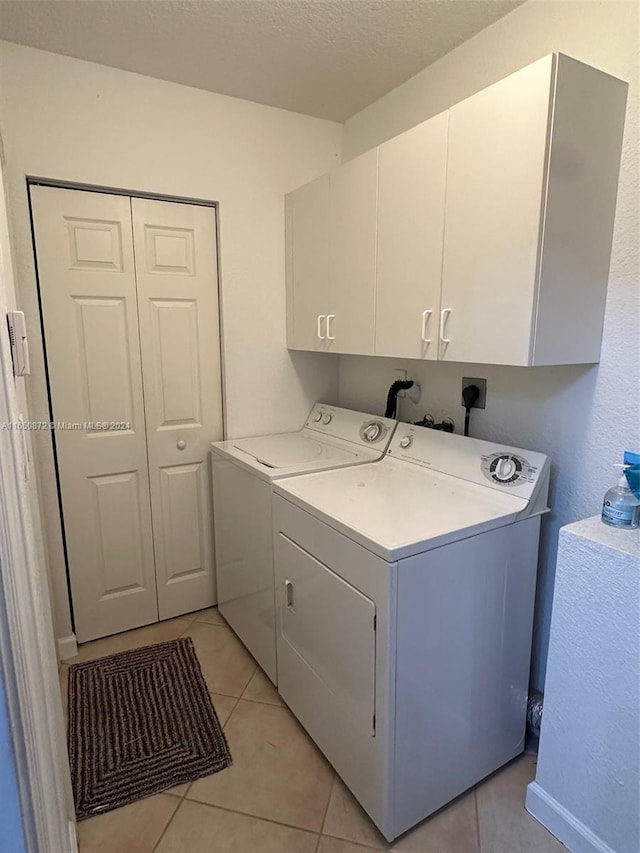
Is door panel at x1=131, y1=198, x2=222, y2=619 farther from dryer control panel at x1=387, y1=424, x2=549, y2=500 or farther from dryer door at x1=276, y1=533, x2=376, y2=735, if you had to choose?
dryer control panel at x1=387, y1=424, x2=549, y2=500

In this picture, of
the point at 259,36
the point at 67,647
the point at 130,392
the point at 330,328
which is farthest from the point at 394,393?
the point at 67,647

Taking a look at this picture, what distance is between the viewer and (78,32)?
5.61 ft

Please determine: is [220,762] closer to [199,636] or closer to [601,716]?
[199,636]

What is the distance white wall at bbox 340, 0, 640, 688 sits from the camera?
1365 millimetres

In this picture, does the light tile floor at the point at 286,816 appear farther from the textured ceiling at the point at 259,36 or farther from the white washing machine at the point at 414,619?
the textured ceiling at the point at 259,36

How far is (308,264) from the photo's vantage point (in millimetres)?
2232

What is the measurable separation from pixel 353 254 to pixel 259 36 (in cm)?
82

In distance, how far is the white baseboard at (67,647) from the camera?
2.14 m

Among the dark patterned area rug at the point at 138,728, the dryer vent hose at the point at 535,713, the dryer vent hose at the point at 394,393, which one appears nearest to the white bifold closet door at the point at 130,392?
the dark patterned area rug at the point at 138,728

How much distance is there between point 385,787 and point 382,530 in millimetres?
694

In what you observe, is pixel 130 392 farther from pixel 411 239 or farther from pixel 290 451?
pixel 411 239

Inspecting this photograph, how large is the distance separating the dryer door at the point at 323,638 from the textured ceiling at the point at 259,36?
1.79m

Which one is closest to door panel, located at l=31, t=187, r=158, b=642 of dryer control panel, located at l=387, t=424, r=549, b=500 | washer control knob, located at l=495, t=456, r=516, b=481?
dryer control panel, located at l=387, t=424, r=549, b=500

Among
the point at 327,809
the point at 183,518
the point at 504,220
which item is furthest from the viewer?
the point at 183,518
